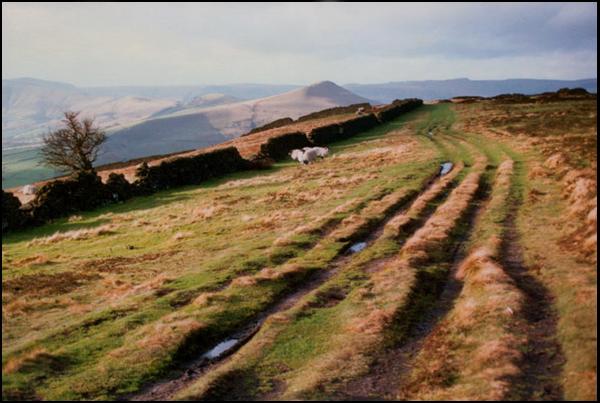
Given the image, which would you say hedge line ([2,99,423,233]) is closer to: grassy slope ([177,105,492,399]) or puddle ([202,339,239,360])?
puddle ([202,339,239,360])

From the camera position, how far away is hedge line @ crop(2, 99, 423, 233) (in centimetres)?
4412

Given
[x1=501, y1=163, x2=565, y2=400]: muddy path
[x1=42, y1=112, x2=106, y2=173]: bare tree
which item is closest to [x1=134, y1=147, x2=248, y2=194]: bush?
[x1=42, y1=112, x2=106, y2=173]: bare tree

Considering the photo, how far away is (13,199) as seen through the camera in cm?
4172

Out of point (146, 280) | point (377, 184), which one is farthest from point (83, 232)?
point (377, 184)

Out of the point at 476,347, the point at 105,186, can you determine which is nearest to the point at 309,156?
the point at 105,186

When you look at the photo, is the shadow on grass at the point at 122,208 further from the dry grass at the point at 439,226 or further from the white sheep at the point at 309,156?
the dry grass at the point at 439,226

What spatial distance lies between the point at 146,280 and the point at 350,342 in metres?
12.8

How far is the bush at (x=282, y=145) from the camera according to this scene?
74188mm

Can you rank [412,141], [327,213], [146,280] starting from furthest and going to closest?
[412,141] < [327,213] < [146,280]

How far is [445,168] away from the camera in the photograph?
2019 inches

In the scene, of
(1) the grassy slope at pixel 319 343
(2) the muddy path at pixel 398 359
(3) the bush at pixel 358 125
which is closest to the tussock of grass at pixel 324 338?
(1) the grassy slope at pixel 319 343

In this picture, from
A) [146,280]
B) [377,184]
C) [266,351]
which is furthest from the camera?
[377,184]

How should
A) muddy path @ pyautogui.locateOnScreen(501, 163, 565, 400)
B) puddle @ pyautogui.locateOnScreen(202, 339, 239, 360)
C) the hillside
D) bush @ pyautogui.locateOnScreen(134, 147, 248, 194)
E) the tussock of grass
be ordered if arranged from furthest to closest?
bush @ pyautogui.locateOnScreen(134, 147, 248, 194) < puddle @ pyautogui.locateOnScreen(202, 339, 239, 360) < the tussock of grass < the hillside < muddy path @ pyautogui.locateOnScreen(501, 163, 565, 400)

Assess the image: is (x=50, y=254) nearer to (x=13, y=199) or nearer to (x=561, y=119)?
(x=13, y=199)
